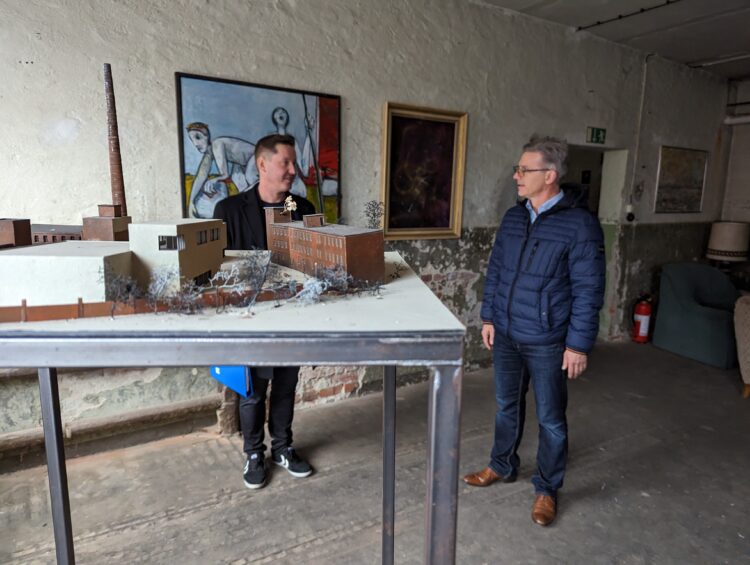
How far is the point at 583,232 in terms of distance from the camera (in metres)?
2.07

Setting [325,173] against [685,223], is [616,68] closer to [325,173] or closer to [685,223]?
[685,223]

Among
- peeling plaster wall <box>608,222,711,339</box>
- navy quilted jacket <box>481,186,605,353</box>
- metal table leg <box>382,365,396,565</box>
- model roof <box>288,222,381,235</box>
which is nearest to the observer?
model roof <box>288,222,381,235</box>

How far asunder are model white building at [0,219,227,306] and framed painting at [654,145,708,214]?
537 centimetres

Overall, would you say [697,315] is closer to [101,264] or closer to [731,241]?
[731,241]

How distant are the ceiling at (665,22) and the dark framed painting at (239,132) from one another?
178cm

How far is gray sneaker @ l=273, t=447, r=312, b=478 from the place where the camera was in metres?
2.59

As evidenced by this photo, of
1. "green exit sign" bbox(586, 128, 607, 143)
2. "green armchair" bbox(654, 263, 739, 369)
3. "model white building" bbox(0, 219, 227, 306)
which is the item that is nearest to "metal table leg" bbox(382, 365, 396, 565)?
"model white building" bbox(0, 219, 227, 306)

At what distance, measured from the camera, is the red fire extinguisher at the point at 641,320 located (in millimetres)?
5186

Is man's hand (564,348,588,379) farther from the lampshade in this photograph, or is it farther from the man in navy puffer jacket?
the lampshade

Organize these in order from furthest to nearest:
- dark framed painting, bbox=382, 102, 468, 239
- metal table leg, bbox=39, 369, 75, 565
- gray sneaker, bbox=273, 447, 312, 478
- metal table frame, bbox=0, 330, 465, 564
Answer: dark framed painting, bbox=382, 102, 468, 239
gray sneaker, bbox=273, 447, 312, 478
metal table leg, bbox=39, 369, 75, 565
metal table frame, bbox=0, 330, 465, 564

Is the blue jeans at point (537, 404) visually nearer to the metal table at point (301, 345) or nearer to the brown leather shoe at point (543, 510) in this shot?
the brown leather shoe at point (543, 510)

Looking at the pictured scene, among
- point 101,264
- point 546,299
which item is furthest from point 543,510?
point 101,264

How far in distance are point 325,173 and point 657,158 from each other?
12.7 ft

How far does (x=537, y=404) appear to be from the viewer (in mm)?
2279
